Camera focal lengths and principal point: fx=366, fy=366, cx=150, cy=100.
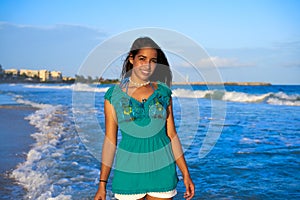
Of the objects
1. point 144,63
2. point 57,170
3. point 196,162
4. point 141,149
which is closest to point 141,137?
point 141,149

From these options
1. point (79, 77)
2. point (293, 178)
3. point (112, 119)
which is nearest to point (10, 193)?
point (79, 77)

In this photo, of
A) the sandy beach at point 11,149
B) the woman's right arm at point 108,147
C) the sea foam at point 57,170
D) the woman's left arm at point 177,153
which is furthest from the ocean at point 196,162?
the woman's right arm at point 108,147

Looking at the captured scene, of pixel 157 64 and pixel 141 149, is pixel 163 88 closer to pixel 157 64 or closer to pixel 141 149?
pixel 157 64

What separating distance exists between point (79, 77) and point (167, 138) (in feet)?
3.00

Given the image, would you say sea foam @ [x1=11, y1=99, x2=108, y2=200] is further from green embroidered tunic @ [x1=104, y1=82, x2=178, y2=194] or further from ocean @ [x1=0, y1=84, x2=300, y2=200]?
green embroidered tunic @ [x1=104, y1=82, x2=178, y2=194]

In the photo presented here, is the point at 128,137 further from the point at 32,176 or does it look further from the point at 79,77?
the point at 32,176

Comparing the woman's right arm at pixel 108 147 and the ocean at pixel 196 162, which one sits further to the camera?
the ocean at pixel 196 162

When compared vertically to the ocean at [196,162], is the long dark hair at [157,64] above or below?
above

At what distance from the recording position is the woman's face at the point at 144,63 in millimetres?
2523

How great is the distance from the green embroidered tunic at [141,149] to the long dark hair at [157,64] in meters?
0.26

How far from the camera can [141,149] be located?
2.41 meters

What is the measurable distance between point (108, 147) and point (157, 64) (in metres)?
0.68

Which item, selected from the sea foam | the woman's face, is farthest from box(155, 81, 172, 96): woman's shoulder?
the sea foam

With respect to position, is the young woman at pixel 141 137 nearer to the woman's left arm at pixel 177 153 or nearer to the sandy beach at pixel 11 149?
the woman's left arm at pixel 177 153
